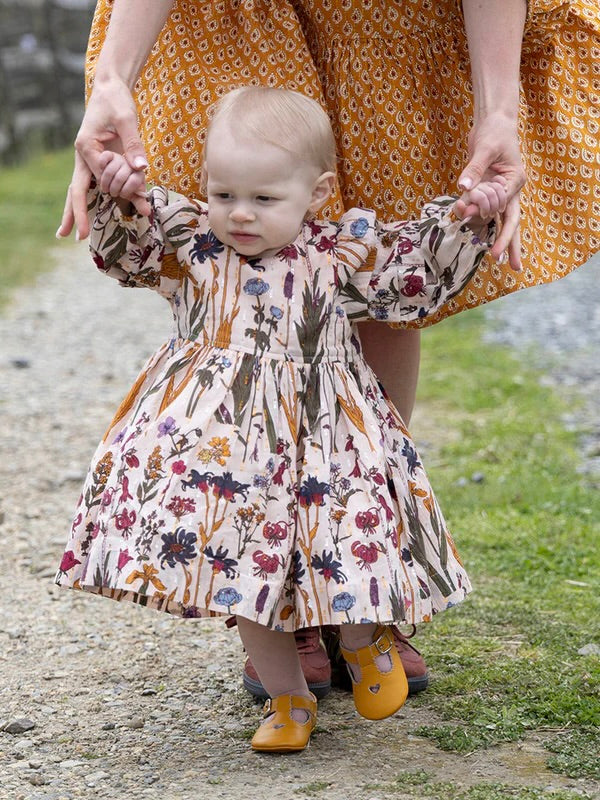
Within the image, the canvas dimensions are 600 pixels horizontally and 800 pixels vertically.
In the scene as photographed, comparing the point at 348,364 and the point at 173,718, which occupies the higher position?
the point at 348,364

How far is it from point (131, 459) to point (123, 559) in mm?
180

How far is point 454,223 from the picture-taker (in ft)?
7.72

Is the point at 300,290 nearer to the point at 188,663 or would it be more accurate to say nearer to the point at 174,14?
the point at 174,14

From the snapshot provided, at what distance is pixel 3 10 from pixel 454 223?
16.9 m

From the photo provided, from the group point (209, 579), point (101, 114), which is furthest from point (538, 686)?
point (101, 114)

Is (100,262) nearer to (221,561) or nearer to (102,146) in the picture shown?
(102,146)

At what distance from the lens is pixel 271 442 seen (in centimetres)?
228

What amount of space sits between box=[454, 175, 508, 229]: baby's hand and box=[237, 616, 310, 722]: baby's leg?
81 centimetres

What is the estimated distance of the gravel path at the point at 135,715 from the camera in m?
2.29

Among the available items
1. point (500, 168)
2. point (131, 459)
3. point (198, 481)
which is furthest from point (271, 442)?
point (500, 168)

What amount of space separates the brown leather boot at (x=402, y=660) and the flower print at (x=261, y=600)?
574 millimetres

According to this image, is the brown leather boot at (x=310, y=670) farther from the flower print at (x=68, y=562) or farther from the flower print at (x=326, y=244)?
the flower print at (x=326, y=244)

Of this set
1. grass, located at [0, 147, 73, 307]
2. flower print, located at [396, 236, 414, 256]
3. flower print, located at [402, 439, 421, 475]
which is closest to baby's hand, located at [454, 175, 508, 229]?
flower print, located at [396, 236, 414, 256]

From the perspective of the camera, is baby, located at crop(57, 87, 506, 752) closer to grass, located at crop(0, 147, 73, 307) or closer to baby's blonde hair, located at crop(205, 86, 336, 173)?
baby's blonde hair, located at crop(205, 86, 336, 173)
